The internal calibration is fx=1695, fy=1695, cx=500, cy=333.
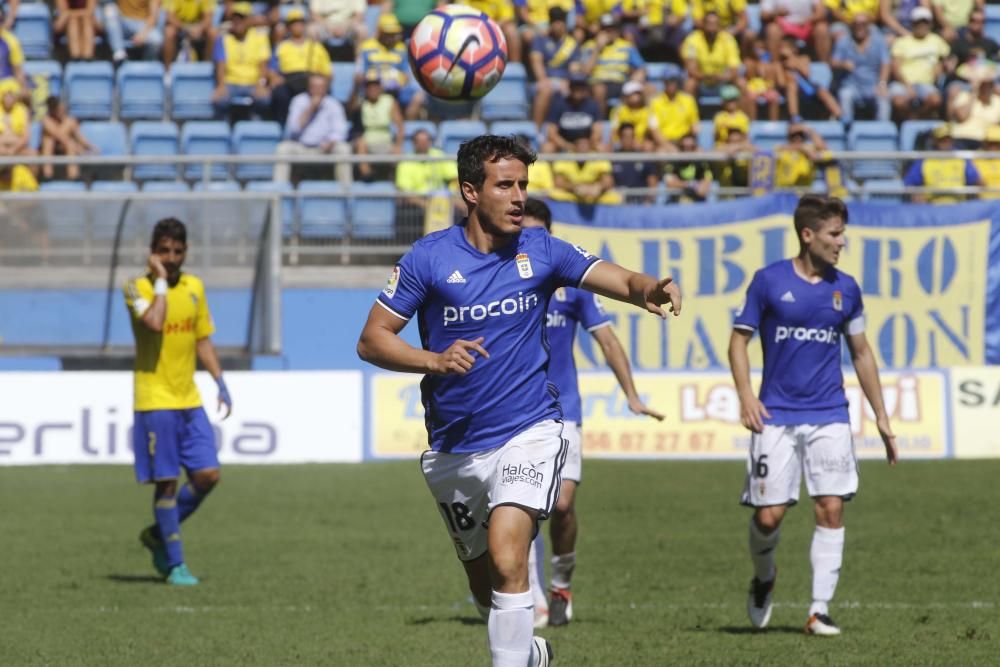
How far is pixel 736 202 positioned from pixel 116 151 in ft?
27.9

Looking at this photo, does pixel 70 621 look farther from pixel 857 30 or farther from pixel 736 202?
pixel 857 30

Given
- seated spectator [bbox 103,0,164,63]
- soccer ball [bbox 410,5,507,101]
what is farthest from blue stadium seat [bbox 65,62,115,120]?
soccer ball [bbox 410,5,507,101]

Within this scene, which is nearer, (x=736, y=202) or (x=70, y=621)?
(x=70, y=621)

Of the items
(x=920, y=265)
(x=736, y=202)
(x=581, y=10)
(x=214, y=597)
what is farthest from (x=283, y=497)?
(x=581, y=10)

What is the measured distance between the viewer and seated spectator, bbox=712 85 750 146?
877 inches

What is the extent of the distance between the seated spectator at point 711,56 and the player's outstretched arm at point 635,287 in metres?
17.6

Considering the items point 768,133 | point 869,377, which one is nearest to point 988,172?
point 768,133

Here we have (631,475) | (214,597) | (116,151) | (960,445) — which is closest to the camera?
(214,597)

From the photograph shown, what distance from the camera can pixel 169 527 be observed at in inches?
448

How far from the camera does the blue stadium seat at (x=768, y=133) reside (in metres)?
23.1

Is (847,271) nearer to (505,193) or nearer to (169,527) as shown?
(169,527)

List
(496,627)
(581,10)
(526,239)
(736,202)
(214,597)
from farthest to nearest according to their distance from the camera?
(581,10)
(736,202)
(214,597)
(526,239)
(496,627)

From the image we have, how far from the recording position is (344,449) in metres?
19.3

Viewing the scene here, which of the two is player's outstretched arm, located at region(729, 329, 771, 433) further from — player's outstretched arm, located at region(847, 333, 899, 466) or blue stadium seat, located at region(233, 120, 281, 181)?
blue stadium seat, located at region(233, 120, 281, 181)
